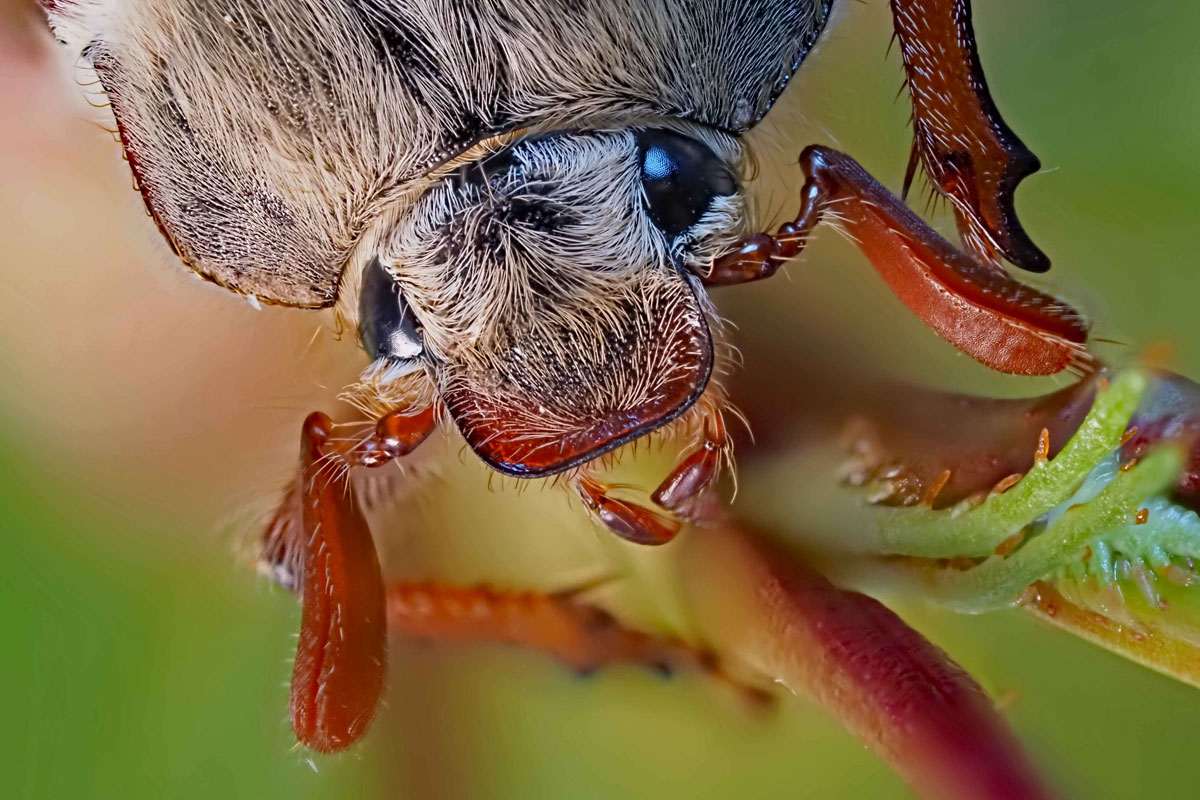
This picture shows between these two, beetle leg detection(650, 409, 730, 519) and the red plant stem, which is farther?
beetle leg detection(650, 409, 730, 519)

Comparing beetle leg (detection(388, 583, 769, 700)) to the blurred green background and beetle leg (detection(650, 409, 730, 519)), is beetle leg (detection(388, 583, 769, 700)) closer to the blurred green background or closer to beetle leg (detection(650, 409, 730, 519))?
the blurred green background

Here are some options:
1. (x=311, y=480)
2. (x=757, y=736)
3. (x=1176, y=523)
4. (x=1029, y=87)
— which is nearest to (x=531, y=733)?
(x=757, y=736)

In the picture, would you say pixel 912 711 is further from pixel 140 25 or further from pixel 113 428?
pixel 113 428

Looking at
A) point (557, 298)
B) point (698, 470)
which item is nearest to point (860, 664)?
point (698, 470)

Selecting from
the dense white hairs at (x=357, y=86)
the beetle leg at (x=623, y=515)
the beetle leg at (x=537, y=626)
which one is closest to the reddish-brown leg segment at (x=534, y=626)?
the beetle leg at (x=537, y=626)

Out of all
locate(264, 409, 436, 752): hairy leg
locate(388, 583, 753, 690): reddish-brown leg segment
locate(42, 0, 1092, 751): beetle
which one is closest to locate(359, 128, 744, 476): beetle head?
locate(42, 0, 1092, 751): beetle

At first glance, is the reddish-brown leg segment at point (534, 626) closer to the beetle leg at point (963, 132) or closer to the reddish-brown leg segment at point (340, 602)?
the reddish-brown leg segment at point (340, 602)

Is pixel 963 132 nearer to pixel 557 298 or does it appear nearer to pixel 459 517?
pixel 557 298
